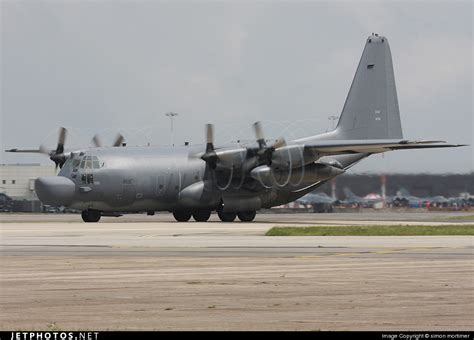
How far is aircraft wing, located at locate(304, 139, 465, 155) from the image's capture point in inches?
2462

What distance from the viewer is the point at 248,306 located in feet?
58.0

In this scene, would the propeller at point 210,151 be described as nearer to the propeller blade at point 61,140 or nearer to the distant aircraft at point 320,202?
the propeller blade at point 61,140

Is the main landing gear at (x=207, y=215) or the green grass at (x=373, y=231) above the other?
Answer: the main landing gear at (x=207, y=215)

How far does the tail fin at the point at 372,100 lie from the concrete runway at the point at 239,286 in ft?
117

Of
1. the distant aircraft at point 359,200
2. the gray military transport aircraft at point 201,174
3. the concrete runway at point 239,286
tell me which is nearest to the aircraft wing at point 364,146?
the gray military transport aircraft at point 201,174

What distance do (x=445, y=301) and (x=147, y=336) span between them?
259 inches

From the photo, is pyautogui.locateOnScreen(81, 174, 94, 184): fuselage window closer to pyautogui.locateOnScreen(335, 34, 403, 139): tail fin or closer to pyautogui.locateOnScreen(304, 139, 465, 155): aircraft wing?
pyautogui.locateOnScreen(304, 139, 465, 155): aircraft wing

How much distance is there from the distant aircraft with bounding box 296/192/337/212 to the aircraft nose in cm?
3618

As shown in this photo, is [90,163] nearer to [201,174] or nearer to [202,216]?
[201,174]

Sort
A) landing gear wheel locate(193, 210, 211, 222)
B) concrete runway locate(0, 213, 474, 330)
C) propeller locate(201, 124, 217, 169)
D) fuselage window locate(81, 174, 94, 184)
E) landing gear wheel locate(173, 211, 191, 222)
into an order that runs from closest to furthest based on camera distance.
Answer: concrete runway locate(0, 213, 474, 330) < fuselage window locate(81, 174, 94, 184) < propeller locate(201, 124, 217, 169) < landing gear wheel locate(173, 211, 191, 222) < landing gear wheel locate(193, 210, 211, 222)

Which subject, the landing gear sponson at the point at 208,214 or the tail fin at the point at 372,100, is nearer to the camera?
the landing gear sponson at the point at 208,214

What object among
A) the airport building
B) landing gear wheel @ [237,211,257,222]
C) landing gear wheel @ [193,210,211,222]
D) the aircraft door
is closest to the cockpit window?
the aircraft door

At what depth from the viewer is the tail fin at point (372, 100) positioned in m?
71.9

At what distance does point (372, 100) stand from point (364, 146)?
34.5 ft
